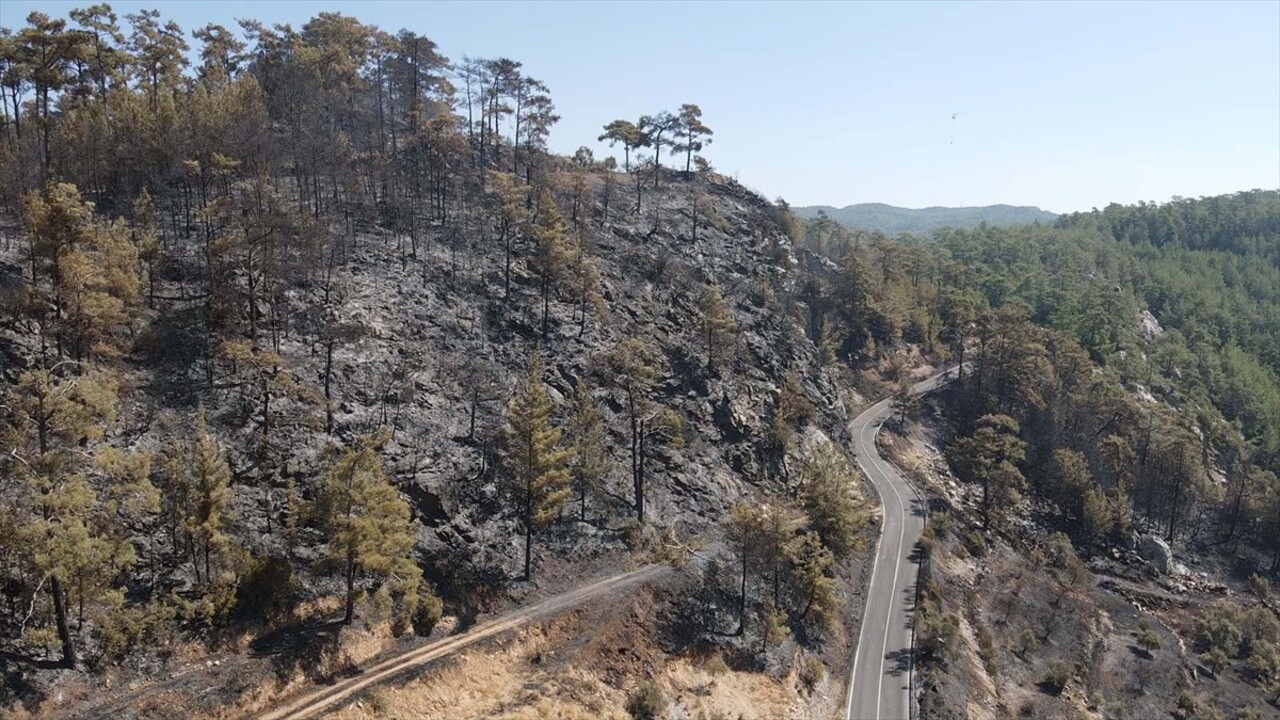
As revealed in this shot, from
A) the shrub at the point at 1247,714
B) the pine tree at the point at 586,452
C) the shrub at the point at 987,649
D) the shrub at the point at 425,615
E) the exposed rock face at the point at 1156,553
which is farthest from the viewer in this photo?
the exposed rock face at the point at 1156,553

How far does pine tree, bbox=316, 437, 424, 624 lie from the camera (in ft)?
103

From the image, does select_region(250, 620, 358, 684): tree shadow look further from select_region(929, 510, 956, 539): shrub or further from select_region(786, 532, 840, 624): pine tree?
select_region(929, 510, 956, 539): shrub

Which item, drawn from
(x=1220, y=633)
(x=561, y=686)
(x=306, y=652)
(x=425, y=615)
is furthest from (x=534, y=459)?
(x=1220, y=633)

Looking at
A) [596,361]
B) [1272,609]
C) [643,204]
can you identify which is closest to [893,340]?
[643,204]

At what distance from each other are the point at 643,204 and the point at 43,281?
69.3m

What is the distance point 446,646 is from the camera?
34.8m

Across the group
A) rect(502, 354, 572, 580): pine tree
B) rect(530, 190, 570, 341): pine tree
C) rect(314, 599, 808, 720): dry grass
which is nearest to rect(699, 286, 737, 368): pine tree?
rect(530, 190, 570, 341): pine tree

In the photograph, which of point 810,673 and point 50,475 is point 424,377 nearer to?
point 50,475

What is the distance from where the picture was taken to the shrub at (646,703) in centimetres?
3581

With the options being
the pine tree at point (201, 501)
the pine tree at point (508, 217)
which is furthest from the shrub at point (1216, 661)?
the pine tree at point (201, 501)

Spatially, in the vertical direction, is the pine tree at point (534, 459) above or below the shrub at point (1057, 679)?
above

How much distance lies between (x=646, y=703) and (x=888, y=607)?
26.0 m

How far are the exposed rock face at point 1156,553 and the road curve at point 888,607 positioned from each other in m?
31.4

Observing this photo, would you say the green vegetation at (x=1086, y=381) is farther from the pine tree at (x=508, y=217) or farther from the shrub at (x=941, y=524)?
the pine tree at (x=508, y=217)
